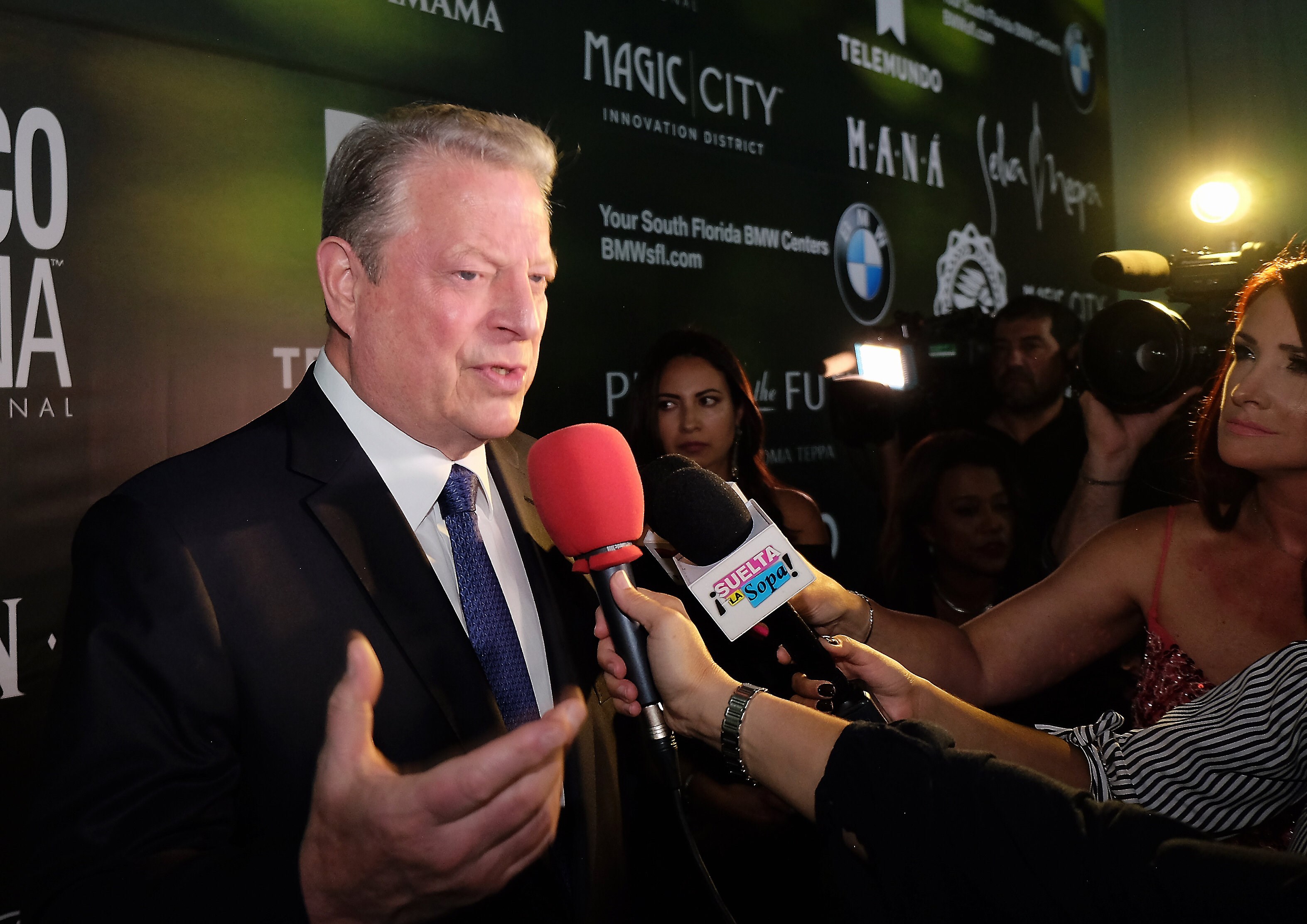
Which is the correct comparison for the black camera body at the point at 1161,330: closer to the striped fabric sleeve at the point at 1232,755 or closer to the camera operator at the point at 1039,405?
the camera operator at the point at 1039,405

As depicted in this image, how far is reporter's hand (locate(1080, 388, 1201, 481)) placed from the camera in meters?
2.32

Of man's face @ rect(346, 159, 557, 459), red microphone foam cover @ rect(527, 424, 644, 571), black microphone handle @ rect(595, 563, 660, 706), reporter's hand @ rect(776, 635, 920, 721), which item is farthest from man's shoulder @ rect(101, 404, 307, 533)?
reporter's hand @ rect(776, 635, 920, 721)

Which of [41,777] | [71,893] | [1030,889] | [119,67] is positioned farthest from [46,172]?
[1030,889]

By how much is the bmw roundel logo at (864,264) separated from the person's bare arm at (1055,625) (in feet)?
6.69

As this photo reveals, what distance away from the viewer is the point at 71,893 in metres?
0.89

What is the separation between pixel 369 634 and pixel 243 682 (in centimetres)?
14

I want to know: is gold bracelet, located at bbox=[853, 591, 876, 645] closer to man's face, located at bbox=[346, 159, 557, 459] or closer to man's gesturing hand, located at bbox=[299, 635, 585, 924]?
man's face, located at bbox=[346, 159, 557, 459]

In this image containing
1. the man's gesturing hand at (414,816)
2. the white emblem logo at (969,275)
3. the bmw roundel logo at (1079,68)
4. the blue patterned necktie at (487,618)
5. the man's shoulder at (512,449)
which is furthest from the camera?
the bmw roundel logo at (1079,68)

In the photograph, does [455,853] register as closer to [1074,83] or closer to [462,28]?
[462,28]

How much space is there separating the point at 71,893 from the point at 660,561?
764 mm

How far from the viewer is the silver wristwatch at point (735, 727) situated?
3.49 feet

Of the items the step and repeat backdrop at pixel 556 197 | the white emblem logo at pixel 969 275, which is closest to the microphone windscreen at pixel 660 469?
the step and repeat backdrop at pixel 556 197

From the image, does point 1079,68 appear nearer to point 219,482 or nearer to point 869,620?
point 869,620

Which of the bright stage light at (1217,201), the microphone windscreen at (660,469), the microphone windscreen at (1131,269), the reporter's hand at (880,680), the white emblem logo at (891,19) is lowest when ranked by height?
the reporter's hand at (880,680)
